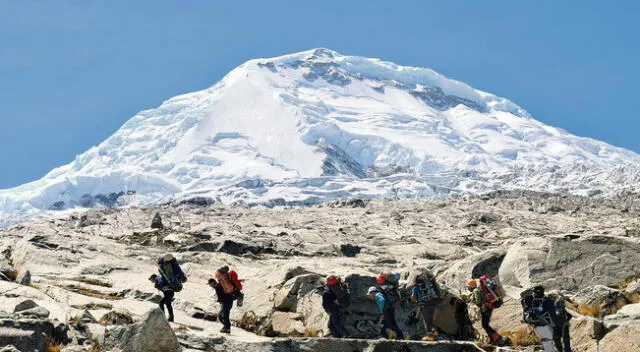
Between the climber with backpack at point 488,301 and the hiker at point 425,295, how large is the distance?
1250 mm

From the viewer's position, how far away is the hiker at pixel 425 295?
956 inches

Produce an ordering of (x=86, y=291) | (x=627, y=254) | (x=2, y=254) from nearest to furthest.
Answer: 1. (x=86, y=291)
2. (x=627, y=254)
3. (x=2, y=254)

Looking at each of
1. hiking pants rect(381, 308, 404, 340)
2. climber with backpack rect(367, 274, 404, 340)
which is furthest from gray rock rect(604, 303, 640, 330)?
hiking pants rect(381, 308, 404, 340)

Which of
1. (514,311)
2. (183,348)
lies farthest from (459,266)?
(183,348)

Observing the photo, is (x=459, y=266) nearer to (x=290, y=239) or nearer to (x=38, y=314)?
(x=38, y=314)

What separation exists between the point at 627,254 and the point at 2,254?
1167 inches

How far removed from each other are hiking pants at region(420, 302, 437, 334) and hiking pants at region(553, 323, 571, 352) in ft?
13.6

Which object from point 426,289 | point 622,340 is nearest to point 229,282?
point 426,289

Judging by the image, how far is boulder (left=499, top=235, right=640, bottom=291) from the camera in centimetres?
3080

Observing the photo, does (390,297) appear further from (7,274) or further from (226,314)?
(7,274)

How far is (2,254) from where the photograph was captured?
41.8 metres

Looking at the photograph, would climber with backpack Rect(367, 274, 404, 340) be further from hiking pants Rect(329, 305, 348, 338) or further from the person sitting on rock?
hiking pants Rect(329, 305, 348, 338)

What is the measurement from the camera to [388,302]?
928 inches

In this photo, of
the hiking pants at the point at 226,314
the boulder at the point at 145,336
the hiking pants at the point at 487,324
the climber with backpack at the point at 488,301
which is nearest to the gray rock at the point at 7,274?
the hiking pants at the point at 226,314
